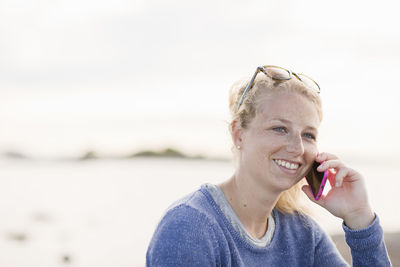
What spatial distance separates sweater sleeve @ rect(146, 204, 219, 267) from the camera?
2.83m

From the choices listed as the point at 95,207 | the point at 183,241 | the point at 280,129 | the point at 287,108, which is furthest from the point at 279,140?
the point at 95,207

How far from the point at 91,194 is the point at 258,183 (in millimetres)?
6813

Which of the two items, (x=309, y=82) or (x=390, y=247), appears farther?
(x=390, y=247)

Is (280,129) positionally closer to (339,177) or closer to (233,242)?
(339,177)

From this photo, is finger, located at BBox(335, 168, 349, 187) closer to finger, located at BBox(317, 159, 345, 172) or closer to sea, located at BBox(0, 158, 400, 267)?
finger, located at BBox(317, 159, 345, 172)

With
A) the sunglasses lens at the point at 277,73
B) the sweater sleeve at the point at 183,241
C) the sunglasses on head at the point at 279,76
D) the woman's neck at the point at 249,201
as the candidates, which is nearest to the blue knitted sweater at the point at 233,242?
the sweater sleeve at the point at 183,241

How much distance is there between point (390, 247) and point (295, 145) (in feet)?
11.9

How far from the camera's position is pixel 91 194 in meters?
9.70

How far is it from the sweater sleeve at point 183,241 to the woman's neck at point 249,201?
371 millimetres

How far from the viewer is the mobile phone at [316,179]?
3.38 m

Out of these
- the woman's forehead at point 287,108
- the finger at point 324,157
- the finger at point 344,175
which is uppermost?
the woman's forehead at point 287,108

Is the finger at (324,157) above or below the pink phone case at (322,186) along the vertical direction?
above

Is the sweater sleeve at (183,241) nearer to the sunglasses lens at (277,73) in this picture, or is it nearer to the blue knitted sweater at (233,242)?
the blue knitted sweater at (233,242)

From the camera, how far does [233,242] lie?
123 inches
